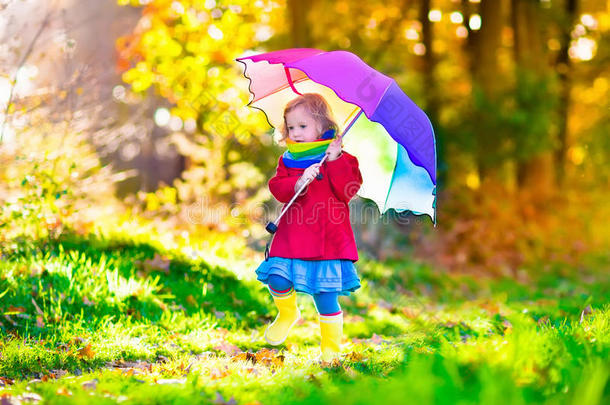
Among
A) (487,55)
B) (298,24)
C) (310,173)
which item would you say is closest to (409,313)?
(310,173)

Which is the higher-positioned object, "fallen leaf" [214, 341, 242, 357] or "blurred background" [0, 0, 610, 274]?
"blurred background" [0, 0, 610, 274]

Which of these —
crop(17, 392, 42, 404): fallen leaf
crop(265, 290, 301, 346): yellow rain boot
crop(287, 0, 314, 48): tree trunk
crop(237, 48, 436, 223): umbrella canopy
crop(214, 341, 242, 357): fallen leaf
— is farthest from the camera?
crop(287, 0, 314, 48): tree trunk

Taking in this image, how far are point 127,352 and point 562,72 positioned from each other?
12.5 meters

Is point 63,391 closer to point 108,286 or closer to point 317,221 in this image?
point 317,221

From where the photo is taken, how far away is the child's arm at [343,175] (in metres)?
3.97

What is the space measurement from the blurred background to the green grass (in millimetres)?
633

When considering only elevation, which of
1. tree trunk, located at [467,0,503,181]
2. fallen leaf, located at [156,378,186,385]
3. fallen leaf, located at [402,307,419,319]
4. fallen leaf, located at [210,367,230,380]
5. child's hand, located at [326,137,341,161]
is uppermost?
tree trunk, located at [467,0,503,181]

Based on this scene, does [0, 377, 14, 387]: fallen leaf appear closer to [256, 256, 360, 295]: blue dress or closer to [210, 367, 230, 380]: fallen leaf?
[210, 367, 230, 380]: fallen leaf

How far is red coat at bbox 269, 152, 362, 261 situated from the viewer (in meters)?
3.90

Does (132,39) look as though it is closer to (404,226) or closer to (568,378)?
(404,226)

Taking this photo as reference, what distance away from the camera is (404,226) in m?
10.6

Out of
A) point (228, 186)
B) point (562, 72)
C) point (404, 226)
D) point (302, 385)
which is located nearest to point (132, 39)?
point (228, 186)

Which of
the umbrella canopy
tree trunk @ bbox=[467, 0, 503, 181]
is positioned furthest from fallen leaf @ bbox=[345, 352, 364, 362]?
tree trunk @ bbox=[467, 0, 503, 181]

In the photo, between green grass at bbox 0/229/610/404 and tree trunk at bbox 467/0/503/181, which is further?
tree trunk at bbox 467/0/503/181
